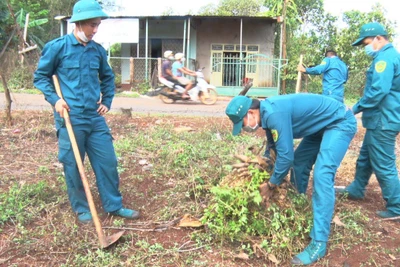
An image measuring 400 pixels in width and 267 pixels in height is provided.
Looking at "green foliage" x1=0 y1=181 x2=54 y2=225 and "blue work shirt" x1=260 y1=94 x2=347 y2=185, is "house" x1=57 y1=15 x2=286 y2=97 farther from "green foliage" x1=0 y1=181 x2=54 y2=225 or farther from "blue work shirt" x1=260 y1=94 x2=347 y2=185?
"blue work shirt" x1=260 y1=94 x2=347 y2=185

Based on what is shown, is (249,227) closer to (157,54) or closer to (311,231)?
(311,231)

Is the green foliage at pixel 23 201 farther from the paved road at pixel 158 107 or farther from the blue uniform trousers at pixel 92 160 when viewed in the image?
the paved road at pixel 158 107

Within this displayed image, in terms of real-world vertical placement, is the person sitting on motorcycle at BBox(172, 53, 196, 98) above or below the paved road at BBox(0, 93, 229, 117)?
above

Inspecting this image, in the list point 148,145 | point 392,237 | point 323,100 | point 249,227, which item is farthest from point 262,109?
point 148,145

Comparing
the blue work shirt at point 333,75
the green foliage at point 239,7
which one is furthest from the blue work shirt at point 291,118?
the green foliage at point 239,7

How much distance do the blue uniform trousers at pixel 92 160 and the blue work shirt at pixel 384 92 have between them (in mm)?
2550

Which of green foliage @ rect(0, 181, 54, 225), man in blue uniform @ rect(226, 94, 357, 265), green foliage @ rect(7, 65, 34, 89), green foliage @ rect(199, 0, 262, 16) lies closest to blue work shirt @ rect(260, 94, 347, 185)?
man in blue uniform @ rect(226, 94, 357, 265)

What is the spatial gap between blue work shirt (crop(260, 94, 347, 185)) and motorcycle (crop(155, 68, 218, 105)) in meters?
9.05

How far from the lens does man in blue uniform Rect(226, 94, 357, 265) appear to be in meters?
2.90

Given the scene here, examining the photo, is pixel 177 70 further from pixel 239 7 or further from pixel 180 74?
pixel 239 7

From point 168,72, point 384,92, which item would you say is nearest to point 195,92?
point 168,72

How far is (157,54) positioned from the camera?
19.7 metres

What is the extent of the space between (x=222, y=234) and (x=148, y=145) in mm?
2870

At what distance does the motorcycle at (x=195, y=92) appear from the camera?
12102 mm
